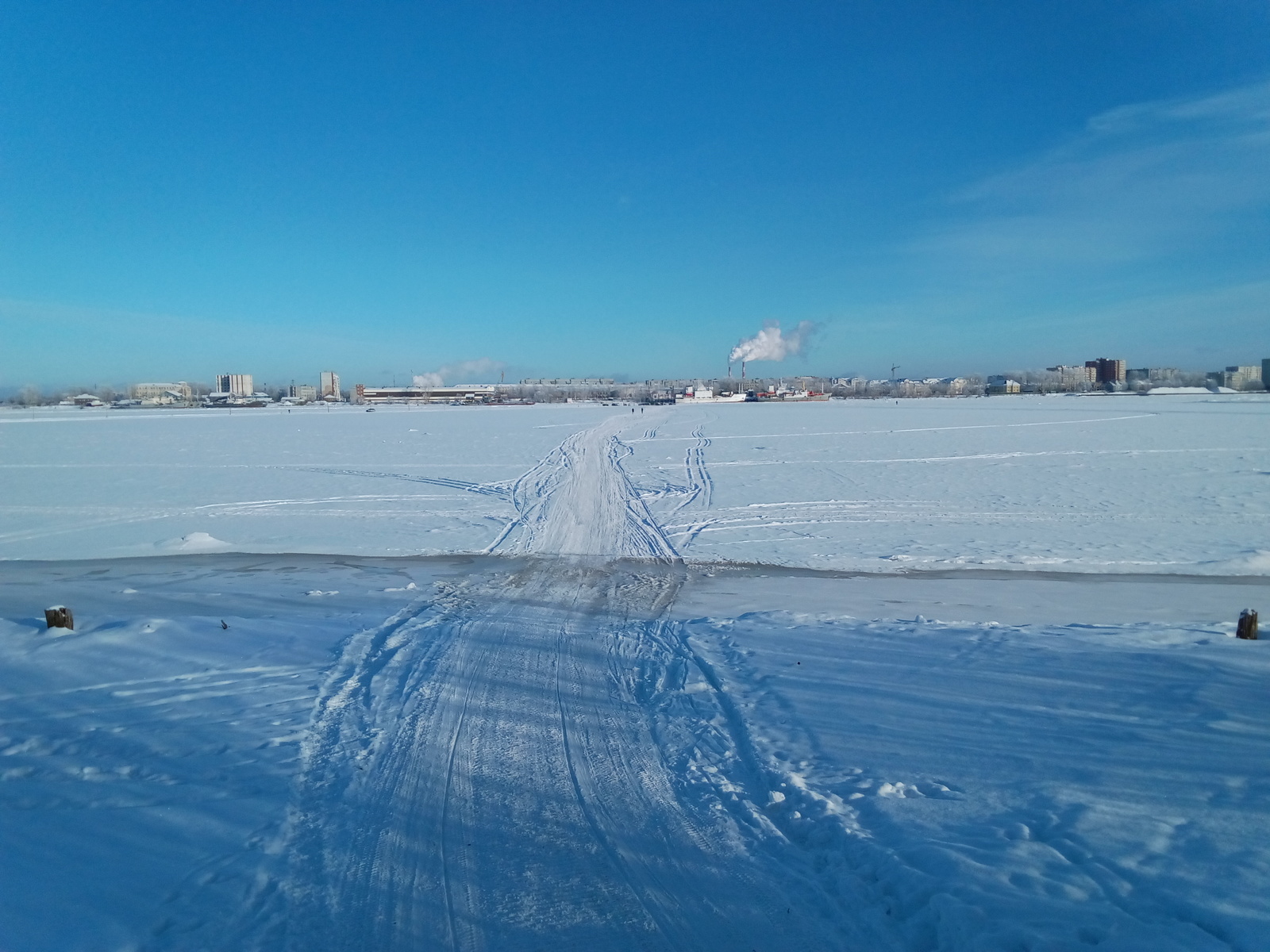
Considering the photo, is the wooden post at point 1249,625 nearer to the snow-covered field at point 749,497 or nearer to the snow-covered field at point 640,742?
the snow-covered field at point 640,742

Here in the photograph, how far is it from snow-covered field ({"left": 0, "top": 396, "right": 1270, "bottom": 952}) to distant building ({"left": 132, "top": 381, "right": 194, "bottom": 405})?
16338 cm

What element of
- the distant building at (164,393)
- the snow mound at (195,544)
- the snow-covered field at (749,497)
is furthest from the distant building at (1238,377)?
the distant building at (164,393)

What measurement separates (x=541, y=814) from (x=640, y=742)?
109 cm

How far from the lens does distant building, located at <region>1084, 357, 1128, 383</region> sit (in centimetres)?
18525

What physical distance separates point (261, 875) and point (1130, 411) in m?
71.6

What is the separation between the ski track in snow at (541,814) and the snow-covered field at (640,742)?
2cm

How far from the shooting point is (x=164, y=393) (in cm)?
17388

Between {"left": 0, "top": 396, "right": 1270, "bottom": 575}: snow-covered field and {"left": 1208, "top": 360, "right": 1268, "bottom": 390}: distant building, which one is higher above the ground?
{"left": 1208, "top": 360, "right": 1268, "bottom": 390}: distant building

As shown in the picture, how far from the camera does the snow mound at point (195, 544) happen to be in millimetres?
12922

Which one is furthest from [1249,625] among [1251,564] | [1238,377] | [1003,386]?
[1238,377]

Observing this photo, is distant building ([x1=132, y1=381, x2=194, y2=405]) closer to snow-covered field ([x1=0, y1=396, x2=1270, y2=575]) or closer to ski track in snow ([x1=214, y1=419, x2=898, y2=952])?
snow-covered field ([x1=0, y1=396, x2=1270, y2=575])

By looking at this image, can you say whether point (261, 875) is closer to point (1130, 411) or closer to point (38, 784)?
point (38, 784)

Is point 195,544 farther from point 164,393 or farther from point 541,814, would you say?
point 164,393

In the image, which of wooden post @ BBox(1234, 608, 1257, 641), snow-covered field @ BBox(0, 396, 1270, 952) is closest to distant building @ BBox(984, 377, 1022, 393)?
snow-covered field @ BBox(0, 396, 1270, 952)
